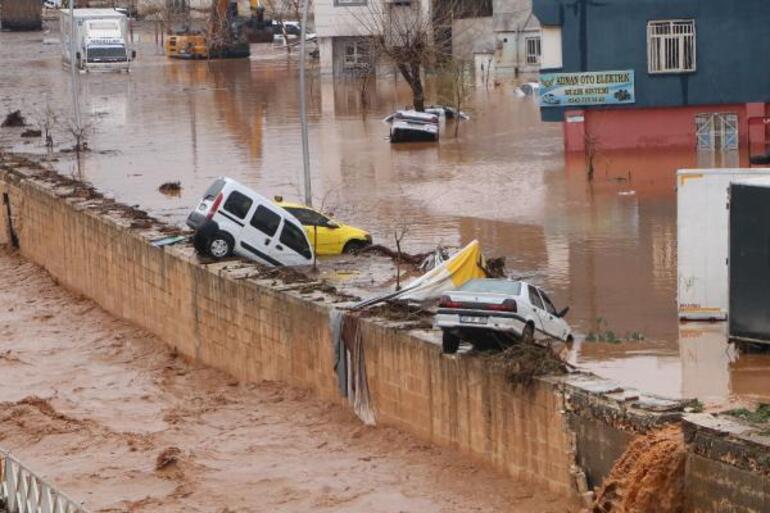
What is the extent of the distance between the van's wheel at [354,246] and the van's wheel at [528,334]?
1078 centimetres

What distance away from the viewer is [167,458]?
81.0ft

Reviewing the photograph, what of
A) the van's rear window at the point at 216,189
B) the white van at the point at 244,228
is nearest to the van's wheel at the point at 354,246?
the white van at the point at 244,228

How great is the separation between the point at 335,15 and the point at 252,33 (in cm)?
2245

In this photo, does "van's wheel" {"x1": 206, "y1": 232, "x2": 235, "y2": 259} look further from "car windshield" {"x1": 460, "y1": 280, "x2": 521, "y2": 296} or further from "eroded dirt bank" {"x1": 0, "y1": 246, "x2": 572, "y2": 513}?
"car windshield" {"x1": 460, "y1": 280, "x2": 521, "y2": 296}

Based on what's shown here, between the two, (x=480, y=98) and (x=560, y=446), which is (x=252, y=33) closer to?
(x=480, y=98)

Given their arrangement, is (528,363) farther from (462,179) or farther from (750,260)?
(462,179)

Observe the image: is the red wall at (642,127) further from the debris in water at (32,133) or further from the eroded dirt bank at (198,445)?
the eroded dirt bank at (198,445)

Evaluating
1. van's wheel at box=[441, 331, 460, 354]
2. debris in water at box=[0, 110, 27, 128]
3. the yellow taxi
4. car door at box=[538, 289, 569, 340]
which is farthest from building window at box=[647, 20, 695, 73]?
van's wheel at box=[441, 331, 460, 354]

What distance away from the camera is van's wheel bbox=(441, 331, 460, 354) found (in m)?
21.9

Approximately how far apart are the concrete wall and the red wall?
14.4m

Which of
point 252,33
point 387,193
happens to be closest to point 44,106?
point 387,193

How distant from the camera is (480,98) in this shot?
220 feet

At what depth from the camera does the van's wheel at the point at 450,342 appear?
21.9 m

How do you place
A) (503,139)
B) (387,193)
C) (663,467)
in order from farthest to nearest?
1. (503,139)
2. (387,193)
3. (663,467)
